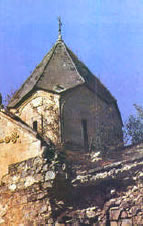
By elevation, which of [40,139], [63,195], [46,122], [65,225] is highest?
[46,122]

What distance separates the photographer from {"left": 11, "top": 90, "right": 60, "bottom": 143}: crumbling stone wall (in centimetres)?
1144

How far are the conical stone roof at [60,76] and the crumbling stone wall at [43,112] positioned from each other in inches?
9.9

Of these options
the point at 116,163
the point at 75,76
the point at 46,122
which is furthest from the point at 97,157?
the point at 75,76

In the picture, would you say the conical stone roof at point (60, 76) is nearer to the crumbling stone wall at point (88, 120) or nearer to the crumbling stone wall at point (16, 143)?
the crumbling stone wall at point (88, 120)

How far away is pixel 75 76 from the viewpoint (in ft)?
41.7

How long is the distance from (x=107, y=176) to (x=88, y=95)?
474 centimetres

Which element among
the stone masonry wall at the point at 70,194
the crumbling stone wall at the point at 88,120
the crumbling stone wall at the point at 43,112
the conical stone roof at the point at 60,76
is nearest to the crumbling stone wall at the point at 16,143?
the stone masonry wall at the point at 70,194

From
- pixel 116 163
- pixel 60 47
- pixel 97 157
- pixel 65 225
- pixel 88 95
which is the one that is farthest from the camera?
pixel 60 47

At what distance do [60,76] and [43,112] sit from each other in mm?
1632

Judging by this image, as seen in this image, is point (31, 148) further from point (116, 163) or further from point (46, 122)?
point (46, 122)

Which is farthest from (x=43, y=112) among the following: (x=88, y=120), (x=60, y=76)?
(x=60, y=76)

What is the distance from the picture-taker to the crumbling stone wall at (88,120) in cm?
1148

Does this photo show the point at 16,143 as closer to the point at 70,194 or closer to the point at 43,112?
the point at 70,194

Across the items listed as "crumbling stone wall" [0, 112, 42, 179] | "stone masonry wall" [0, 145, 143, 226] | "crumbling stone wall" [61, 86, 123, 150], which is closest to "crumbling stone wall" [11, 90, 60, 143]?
"crumbling stone wall" [61, 86, 123, 150]
